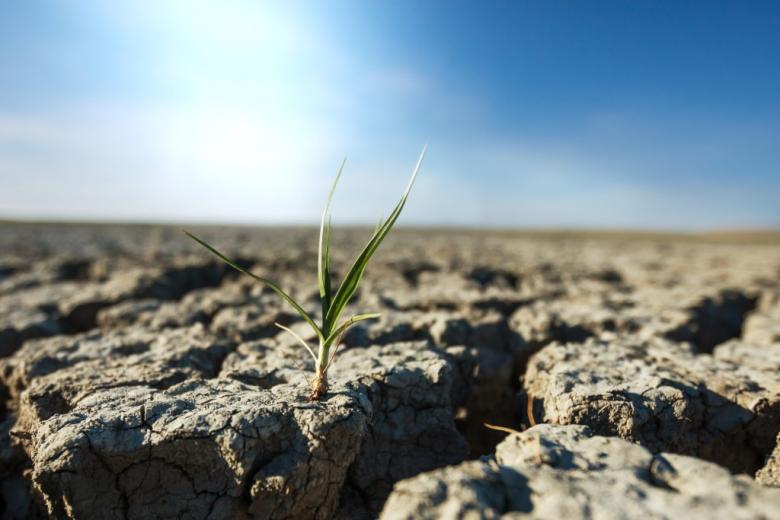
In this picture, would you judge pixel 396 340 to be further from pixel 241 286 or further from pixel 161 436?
pixel 241 286

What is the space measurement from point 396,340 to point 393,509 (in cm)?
174

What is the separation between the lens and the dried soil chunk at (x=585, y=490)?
113 cm

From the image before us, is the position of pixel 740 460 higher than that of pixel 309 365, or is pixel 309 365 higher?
pixel 309 365

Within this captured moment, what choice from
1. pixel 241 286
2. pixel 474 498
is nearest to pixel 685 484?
pixel 474 498

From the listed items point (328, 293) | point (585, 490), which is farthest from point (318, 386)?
point (585, 490)

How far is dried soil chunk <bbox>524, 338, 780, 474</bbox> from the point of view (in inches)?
73.5

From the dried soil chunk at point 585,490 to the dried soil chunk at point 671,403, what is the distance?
1.59 feet

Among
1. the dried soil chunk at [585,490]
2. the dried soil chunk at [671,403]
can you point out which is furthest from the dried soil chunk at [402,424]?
the dried soil chunk at [585,490]

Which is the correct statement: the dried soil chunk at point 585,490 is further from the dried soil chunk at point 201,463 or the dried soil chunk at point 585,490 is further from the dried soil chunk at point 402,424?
the dried soil chunk at point 402,424

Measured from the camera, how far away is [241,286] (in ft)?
16.3

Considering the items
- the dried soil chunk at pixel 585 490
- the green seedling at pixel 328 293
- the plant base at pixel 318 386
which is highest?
the green seedling at pixel 328 293

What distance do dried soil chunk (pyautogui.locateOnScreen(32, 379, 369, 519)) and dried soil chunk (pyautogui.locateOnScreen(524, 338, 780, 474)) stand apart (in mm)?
1016

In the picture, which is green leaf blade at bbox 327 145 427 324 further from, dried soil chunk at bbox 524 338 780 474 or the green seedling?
dried soil chunk at bbox 524 338 780 474

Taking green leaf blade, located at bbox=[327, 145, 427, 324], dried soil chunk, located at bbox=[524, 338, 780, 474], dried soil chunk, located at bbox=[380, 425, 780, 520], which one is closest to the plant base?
green leaf blade, located at bbox=[327, 145, 427, 324]
